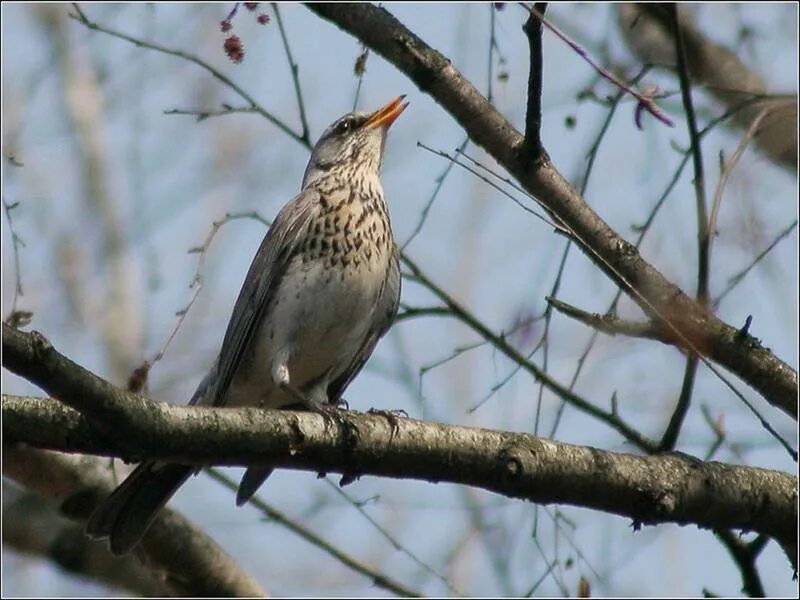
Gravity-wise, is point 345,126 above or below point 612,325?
above

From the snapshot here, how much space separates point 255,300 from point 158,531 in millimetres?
1141

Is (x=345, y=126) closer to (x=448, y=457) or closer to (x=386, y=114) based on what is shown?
(x=386, y=114)

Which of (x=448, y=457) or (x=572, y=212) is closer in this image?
(x=448, y=457)

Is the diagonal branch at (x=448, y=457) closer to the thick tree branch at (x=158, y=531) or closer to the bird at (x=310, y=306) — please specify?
the bird at (x=310, y=306)

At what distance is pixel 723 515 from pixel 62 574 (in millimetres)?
3184

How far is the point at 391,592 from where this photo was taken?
17.3 ft

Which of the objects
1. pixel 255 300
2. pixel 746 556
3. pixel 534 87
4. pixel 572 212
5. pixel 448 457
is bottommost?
pixel 448 457

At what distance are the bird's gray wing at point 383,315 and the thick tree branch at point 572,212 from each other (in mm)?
1442

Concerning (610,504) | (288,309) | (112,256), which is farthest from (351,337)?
(112,256)

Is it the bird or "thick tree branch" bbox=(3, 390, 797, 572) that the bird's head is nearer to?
the bird

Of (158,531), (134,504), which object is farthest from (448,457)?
(158,531)

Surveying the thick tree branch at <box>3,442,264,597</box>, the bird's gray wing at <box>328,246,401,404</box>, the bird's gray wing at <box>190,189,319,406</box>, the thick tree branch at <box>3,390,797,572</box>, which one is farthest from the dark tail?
the thick tree branch at <box>3,390,797,572</box>

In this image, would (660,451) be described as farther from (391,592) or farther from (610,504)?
(391,592)

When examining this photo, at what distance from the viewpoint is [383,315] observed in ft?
19.1
